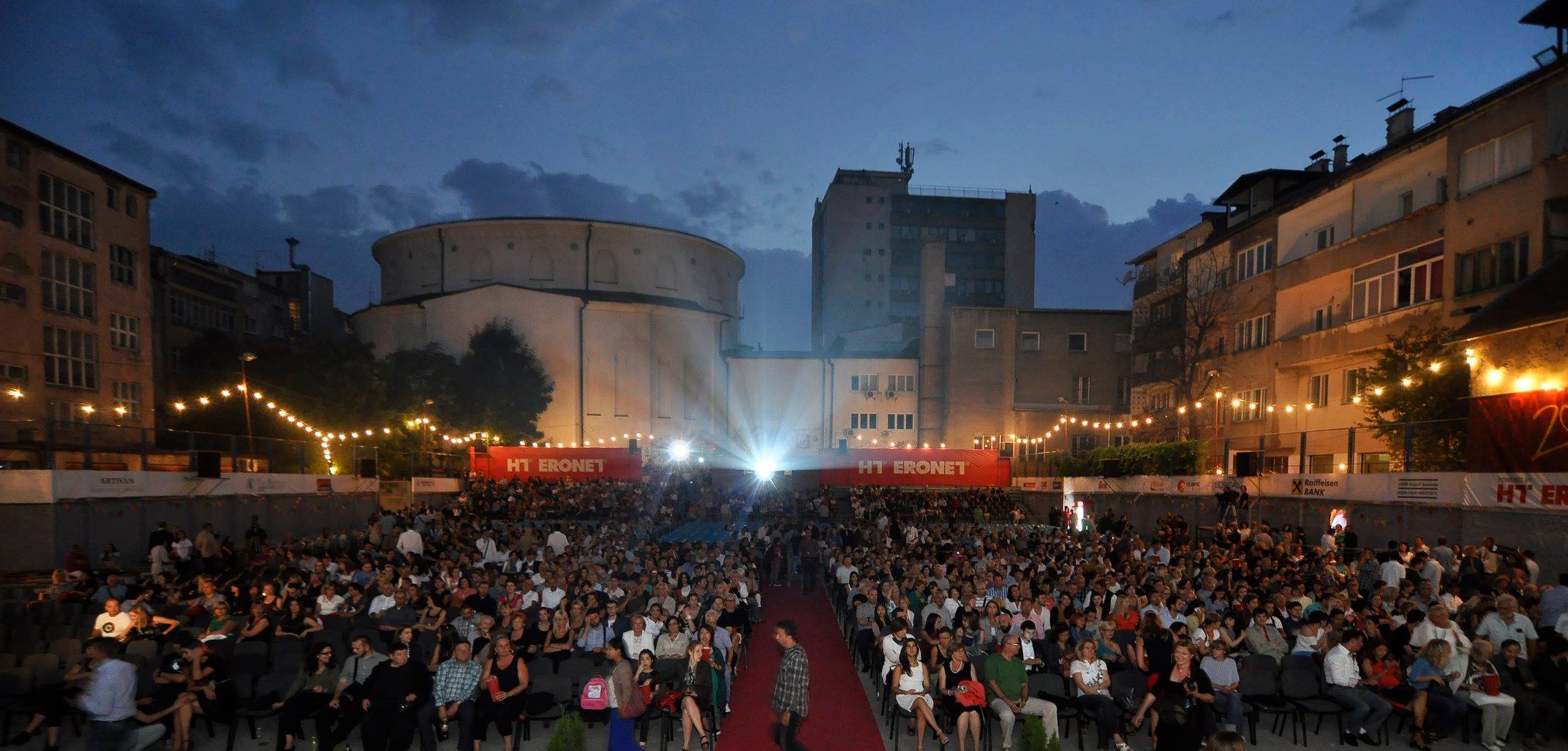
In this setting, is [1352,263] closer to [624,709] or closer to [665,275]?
[624,709]

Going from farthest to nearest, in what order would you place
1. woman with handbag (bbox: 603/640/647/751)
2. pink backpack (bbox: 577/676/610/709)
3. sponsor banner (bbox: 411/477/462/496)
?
sponsor banner (bbox: 411/477/462/496) → pink backpack (bbox: 577/676/610/709) → woman with handbag (bbox: 603/640/647/751)

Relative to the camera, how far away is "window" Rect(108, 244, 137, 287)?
34688 millimetres

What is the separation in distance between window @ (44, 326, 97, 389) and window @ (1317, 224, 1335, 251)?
1791 inches

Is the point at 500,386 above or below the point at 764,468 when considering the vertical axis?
above

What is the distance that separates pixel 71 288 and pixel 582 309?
2726cm

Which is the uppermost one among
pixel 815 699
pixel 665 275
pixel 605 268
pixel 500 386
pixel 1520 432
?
pixel 605 268

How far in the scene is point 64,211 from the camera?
32125mm

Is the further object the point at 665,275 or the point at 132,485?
the point at 665,275

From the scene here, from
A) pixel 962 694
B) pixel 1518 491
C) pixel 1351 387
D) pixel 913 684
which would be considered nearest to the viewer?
pixel 962 694

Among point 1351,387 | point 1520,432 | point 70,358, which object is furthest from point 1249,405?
point 70,358

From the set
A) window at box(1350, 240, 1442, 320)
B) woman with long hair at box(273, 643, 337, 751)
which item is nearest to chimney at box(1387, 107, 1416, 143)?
window at box(1350, 240, 1442, 320)

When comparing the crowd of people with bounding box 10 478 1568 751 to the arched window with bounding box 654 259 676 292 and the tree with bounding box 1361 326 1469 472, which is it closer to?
the tree with bounding box 1361 326 1469 472

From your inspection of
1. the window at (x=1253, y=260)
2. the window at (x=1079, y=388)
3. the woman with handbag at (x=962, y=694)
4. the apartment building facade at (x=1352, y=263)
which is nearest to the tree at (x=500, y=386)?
the window at (x=1079, y=388)

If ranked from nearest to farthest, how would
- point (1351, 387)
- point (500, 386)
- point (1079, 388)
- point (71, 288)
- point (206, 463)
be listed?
point (206, 463) < point (1351, 387) < point (71, 288) < point (1079, 388) < point (500, 386)
